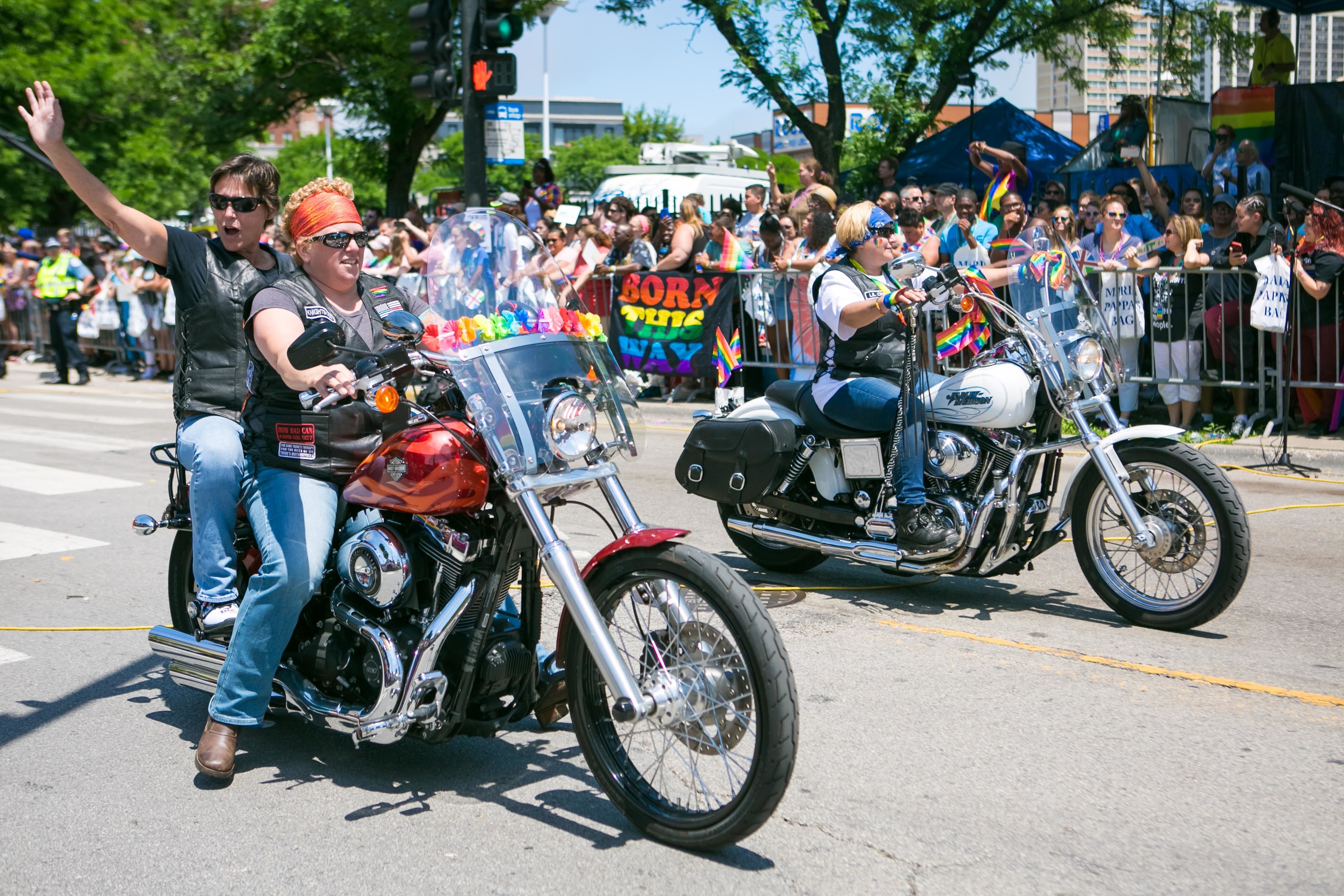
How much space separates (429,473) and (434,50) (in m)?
9.75

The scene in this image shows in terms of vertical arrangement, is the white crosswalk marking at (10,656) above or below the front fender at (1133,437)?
below

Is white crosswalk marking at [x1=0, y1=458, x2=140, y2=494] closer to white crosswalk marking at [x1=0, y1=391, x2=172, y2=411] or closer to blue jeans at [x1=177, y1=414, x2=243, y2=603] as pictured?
white crosswalk marking at [x1=0, y1=391, x2=172, y2=411]

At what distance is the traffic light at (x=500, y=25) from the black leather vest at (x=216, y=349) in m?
8.21

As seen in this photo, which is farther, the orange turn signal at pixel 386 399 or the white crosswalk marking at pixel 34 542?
the white crosswalk marking at pixel 34 542

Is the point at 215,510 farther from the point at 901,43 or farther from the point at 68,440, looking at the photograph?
the point at 901,43

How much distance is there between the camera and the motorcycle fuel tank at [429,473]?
12.0ft

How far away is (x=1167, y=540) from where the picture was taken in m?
5.49

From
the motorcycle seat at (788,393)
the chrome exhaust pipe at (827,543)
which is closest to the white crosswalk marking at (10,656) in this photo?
the chrome exhaust pipe at (827,543)

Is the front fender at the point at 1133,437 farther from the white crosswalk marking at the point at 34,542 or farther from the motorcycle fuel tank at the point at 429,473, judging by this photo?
the white crosswalk marking at the point at 34,542

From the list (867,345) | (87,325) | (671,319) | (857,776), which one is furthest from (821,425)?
(87,325)

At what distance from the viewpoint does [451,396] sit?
3854mm

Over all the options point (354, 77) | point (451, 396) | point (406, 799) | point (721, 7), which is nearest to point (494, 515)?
point (451, 396)

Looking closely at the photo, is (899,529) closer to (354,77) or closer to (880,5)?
(880,5)

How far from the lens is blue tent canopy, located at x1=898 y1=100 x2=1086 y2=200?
18.3m
